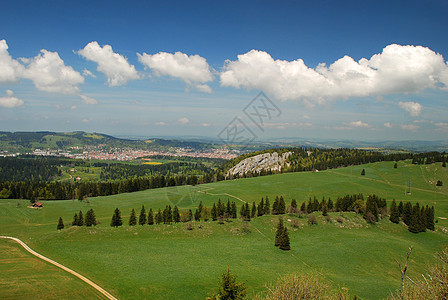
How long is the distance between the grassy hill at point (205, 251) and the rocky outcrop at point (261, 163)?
82.4 metres

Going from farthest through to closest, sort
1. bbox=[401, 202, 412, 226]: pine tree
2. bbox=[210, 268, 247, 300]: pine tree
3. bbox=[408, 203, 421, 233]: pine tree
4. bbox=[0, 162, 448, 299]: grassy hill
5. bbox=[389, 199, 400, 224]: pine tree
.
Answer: bbox=[389, 199, 400, 224]: pine tree < bbox=[401, 202, 412, 226]: pine tree < bbox=[408, 203, 421, 233]: pine tree < bbox=[0, 162, 448, 299]: grassy hill < bbox=[210, 268, 247, 300]: pine tree

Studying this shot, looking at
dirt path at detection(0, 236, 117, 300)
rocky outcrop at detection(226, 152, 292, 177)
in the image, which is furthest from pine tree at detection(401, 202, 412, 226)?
rocky outcrop at detection(226, 152, 292, 177)

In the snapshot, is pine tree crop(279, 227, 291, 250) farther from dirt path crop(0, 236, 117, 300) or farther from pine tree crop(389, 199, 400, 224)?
pine tree crop(389, 199, 400, 224)

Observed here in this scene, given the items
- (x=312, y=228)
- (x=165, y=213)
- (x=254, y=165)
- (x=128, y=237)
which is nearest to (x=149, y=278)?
(x=128, y=237)

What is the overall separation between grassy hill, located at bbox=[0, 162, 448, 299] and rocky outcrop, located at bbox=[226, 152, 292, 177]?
8241 cm

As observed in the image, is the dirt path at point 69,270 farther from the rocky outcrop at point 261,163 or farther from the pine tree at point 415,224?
the rocky outcrop at point 261,163

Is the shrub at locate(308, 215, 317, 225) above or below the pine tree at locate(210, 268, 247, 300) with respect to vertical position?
below

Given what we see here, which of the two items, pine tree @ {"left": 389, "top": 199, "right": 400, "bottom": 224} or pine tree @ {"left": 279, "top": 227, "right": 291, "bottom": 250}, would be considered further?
pine tree @ {"left": 389, "top": 199, "right": 400, "bottom": 224}

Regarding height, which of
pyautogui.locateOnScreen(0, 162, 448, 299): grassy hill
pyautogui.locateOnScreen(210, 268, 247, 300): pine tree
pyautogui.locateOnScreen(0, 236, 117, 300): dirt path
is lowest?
pyautogui.locateOnScreen(0, 162, 448, 299): grassy hill

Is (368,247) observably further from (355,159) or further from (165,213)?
(355,159)

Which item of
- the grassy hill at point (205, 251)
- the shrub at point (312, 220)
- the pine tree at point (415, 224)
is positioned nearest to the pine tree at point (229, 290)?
the grassy hill at point (205, 251)

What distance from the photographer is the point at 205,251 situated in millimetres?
40344

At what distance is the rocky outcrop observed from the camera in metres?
155

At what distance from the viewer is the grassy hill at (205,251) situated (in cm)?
2898
